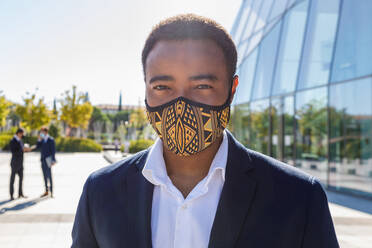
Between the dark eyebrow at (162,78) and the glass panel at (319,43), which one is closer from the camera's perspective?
the dark eyebrow at (162,78)

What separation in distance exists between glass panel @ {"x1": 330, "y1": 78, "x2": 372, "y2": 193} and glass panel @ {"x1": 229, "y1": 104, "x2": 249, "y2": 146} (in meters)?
5.55

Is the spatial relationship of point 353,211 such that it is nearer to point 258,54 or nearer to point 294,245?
point 294,245

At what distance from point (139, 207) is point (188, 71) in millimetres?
654

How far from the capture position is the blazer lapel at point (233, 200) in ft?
4.14

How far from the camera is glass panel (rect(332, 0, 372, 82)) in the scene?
8.94 metres

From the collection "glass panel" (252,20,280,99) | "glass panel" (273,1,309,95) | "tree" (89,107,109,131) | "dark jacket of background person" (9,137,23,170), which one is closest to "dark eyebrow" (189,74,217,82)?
"dark jacket of background person" (9,137,23,170)

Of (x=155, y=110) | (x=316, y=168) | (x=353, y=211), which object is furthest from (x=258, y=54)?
(x=155, y=110)

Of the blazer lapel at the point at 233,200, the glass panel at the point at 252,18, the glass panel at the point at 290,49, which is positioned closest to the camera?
the blazer lapel at the point at 233,200

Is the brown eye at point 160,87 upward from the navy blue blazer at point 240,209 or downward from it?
upward

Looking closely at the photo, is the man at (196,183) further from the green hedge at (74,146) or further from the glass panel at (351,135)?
the green hedge at (74,146)

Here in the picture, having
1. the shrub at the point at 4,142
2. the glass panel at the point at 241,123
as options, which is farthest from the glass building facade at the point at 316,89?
the shrub at the point at 4,142

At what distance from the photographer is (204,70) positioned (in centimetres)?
136

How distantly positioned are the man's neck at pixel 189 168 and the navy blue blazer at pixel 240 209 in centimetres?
11

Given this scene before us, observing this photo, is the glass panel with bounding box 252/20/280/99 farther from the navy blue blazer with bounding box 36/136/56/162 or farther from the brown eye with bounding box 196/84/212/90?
the brown eye with bounding box 196/84/212/90
